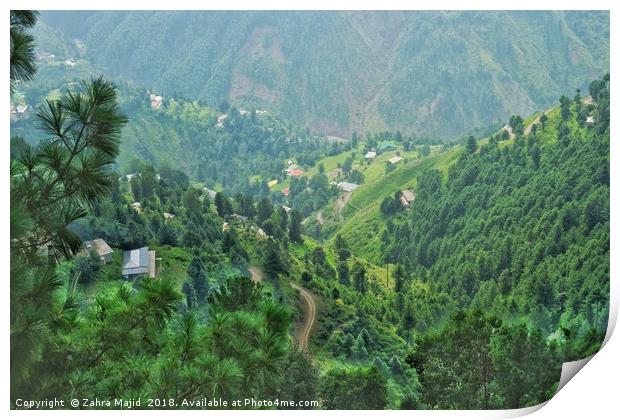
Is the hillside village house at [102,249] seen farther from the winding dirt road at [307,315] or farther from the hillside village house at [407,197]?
the hillside village house at [407,197]

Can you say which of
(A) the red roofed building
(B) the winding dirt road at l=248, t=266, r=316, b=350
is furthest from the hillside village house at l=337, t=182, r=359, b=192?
(B) the winding dirt road at l=248, t=266, r=316, b=350

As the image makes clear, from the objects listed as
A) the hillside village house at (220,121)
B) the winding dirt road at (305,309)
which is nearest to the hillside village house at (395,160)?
the hillside village house at (220,121)

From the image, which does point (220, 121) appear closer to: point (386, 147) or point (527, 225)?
point (386, 147)

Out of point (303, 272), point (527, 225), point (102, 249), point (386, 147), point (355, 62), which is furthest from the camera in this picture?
point (355, 62)

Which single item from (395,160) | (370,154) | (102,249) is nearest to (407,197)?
(395,160)

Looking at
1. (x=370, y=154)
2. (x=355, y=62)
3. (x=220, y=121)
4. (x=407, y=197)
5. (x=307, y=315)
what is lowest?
(x=307, y=315)

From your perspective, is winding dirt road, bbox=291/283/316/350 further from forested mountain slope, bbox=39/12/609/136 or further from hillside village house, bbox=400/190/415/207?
forested mountain slope, bbox=39/12/609/136
